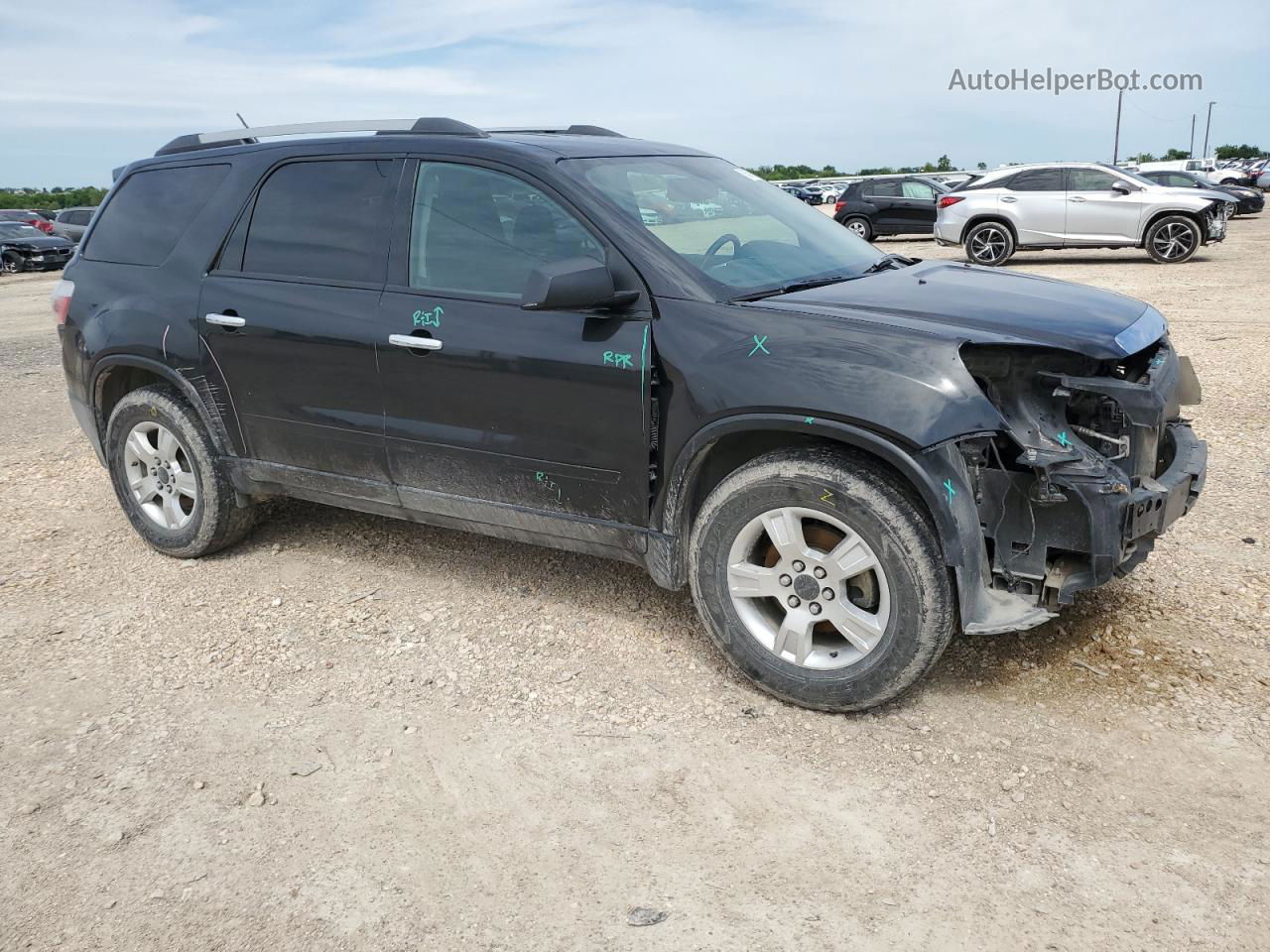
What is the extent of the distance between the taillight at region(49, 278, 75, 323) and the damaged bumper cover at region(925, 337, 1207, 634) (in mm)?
4198

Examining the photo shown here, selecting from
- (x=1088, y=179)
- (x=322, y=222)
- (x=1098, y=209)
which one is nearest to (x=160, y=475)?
(x=322, y=222)

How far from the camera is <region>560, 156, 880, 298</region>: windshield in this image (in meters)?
3.79

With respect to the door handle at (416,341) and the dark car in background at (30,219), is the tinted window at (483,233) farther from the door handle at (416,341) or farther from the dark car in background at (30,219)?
the dark car in background at (30,219)

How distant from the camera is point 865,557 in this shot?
3.33m

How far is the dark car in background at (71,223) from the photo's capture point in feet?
95.8

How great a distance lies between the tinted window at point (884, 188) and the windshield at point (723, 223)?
65.8 feet

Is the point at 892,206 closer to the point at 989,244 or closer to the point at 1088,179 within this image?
the point at 989,244

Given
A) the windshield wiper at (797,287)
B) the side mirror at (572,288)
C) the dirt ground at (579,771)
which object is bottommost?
the dirt ground at (579,771)

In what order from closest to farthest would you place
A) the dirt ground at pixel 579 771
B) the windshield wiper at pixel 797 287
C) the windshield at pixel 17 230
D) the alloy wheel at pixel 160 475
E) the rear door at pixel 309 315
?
1. the dirt ground at pixel 579 771
2. the windshield wiper at pixel 797 287
3. the rear door at pixel 309 315
4. the alloy wheel at pixel 160 475
5. the windshield at pixel 17 230

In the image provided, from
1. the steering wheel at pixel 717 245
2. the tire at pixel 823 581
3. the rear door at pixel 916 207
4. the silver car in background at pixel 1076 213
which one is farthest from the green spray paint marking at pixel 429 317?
the rear door at pixel 916 207

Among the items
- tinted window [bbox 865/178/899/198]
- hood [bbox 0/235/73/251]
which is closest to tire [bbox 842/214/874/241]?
tinted window [bbox 865/178/899/198]

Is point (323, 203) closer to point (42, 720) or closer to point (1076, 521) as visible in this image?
point (42, 720)

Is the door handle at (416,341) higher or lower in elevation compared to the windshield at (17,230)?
higher

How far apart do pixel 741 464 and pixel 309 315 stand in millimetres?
1907
